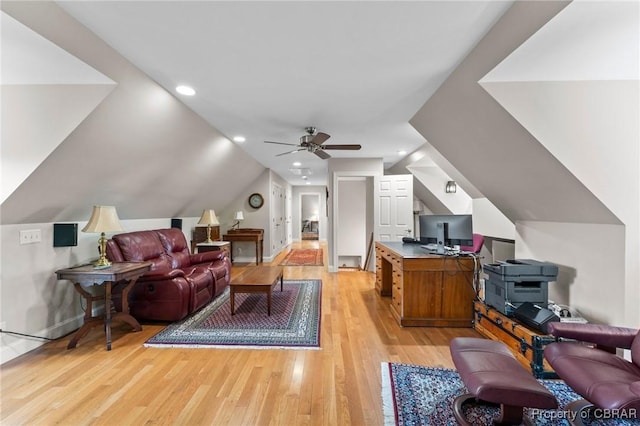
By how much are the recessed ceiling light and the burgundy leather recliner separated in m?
1.91

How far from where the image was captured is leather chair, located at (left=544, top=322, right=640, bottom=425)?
49.7 inches

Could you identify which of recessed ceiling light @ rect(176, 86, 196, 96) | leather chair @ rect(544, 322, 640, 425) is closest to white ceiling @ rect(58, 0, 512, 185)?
recessed ceiling light @ rect(176, 86, 196, 96)

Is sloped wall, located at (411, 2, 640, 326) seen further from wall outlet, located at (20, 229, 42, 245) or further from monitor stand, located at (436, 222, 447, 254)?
wall outlet, located at (20, 229, 42, 245)

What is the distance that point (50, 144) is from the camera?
2170 millimetres

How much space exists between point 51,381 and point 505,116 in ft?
13.1

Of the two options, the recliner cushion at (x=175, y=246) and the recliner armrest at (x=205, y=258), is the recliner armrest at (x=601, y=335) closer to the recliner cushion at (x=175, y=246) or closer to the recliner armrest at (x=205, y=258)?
the recliner armrest at (x=205, y=258)

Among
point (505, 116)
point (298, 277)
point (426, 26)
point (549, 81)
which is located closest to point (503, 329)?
point (505, 116)

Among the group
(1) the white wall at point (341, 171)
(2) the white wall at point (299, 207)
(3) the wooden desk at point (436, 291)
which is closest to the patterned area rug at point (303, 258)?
(1) the white wall at point (341, 171)

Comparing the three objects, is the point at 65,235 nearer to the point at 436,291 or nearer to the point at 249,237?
the point at 249,237

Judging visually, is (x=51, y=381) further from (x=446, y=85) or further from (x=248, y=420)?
(x=446, y=85)

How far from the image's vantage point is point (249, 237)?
21.0 feet

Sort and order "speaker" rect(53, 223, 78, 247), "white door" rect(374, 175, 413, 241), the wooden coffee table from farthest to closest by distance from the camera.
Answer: "white door" rect(374, 175, 413, 241), the wooden coffee table, "speaker" rect(53, 223, 78, 247)

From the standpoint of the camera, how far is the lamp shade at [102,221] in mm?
2684

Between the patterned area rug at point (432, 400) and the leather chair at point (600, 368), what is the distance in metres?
0.17
